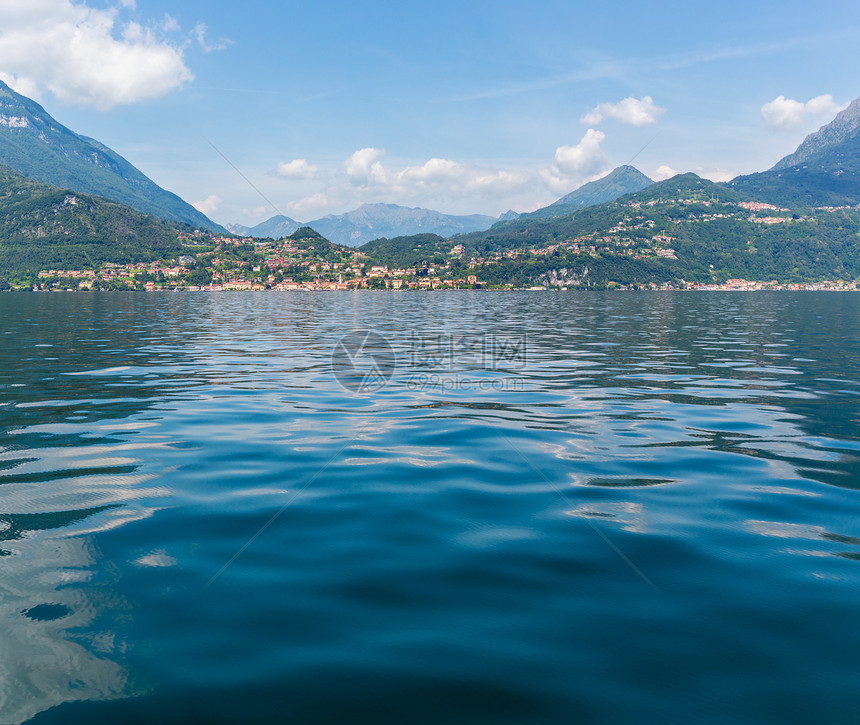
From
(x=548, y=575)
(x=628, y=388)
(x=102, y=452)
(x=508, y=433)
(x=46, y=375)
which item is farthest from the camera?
(x=46, y=375)

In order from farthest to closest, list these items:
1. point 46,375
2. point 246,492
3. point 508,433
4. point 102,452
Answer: point 46,375 → point 508,433 → point 102,452 → point 246,492

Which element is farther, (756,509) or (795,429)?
(795,429)

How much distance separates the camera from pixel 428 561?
5.89 meters

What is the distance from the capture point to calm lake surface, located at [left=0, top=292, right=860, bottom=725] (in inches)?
148

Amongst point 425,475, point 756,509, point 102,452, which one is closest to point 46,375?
point 102,452

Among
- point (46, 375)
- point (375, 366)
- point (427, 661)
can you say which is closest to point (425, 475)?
point (427, 661)

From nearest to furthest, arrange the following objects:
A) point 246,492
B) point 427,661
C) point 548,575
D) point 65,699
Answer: point 65,699 < point 427,661 < point 548,575 < point 246,492

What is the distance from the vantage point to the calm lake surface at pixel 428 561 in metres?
3.76

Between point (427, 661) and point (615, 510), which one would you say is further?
point (615, 510)

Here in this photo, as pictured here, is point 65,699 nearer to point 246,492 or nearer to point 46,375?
point 246,492

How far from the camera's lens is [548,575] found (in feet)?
18.2

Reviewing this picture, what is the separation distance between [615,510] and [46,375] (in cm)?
1994

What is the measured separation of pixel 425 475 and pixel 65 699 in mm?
5966

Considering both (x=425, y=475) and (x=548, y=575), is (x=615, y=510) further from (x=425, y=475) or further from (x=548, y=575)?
(x=425, y=475)
